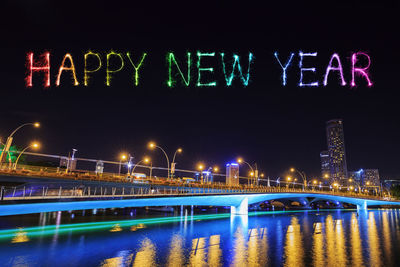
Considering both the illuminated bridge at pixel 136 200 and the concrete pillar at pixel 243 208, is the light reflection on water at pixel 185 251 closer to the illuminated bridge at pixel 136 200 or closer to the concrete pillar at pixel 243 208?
the illuminated bridge at pixel 136 200

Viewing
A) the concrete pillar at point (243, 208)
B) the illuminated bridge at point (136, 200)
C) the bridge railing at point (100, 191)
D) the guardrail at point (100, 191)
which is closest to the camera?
the guardrail at point (100, 191)

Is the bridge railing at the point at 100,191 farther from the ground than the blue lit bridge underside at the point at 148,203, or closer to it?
farther from the ground

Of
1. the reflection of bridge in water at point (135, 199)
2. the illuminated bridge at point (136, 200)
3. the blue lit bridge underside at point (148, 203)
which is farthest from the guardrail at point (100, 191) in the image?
the blue lit bridge underside at point (148, 203)

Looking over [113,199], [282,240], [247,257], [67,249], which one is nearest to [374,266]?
[247,257]

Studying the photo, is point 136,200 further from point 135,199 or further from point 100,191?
point 100,191

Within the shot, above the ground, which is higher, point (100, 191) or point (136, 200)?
point (100, 191)

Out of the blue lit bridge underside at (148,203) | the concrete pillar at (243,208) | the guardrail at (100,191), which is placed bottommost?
the concrete pillar at (243,208)

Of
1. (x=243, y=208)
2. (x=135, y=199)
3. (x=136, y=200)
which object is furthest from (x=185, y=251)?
(x=243, y=208)

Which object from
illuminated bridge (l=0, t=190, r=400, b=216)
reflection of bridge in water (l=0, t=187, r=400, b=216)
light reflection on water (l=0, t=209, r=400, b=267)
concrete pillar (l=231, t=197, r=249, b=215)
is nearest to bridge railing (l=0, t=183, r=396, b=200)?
reflection of bridge in water (l=0, t=187, r=400, b=216)

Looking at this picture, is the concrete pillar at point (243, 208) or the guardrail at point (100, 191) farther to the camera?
the concrete pillar at point (243, 208)

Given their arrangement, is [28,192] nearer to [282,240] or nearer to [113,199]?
[113,199]

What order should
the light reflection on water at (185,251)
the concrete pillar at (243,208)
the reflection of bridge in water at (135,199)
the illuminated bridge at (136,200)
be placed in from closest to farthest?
the light reflection on water at (185,251), the reflection of bridge in water at (135,199), the illuminated bridge at (136,200), the concrete pillar at (243,208)

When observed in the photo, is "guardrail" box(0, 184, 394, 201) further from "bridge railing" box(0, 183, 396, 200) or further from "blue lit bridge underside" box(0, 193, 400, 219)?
"blue lit bridge underside" box(0, 193, 400, 219)
